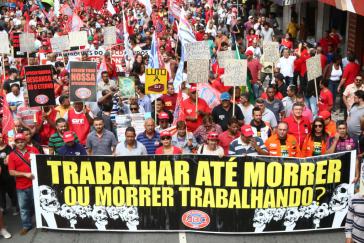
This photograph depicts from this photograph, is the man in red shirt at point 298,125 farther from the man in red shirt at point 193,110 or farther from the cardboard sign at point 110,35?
the cardboard sign at point 110,35

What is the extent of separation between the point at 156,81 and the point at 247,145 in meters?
3.10

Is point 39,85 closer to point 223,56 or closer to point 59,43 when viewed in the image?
point 223,56

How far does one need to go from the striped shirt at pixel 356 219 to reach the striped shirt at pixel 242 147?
2.25 metres

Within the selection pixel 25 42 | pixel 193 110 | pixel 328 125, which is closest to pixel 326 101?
pixel 328 125

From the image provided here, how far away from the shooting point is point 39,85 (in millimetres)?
9898

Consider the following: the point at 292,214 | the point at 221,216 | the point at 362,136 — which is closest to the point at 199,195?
the point at 221,216

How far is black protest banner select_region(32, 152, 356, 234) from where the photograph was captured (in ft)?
25.1

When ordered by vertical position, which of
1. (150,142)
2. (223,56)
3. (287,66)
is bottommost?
(150,142)

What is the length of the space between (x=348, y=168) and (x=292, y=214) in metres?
0.97

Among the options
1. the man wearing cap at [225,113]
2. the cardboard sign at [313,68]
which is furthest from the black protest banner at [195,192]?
the cardboard sign at [313,68]

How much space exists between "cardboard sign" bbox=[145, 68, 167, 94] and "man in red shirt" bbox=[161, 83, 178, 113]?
518 millimetres

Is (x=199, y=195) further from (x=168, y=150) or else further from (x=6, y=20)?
(x=6, y=20)

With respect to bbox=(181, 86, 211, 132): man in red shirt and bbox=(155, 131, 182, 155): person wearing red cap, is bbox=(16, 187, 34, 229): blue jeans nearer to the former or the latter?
bbox=(155, 131, 182, 155): person wearing red cap

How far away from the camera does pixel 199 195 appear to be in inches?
306
